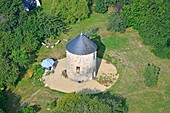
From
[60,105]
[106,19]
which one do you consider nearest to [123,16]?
[106,19]

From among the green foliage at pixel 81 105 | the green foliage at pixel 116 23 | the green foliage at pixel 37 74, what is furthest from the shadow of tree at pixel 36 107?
the green foliage at pixel 116 23

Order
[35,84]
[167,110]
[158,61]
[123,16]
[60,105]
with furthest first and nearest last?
[123,16]
[158,61]
[35,84]
[167,110]
[60,105]

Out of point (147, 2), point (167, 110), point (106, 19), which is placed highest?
point (147, 2)

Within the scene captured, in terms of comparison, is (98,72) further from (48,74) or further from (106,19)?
(106,19)

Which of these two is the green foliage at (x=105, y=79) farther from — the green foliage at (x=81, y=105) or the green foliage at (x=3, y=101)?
the green foliage at (x=3, y=101)

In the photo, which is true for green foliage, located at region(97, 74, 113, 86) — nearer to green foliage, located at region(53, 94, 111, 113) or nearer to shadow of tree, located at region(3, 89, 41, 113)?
shadow of tree, located at region(3, 89, 41, 113)

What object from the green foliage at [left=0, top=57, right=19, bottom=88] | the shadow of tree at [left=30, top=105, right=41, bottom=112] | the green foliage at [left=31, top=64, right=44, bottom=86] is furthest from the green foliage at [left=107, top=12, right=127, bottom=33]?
the shadow of tree at [left=30, top=105, right=41, bottom=112]
